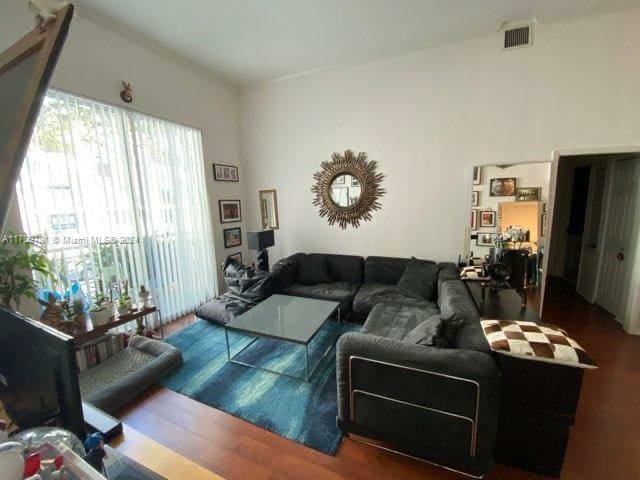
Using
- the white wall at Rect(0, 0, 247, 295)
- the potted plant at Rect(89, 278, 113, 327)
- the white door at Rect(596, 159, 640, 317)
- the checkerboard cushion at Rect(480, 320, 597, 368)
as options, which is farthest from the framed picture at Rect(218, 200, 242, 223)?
the white door at Rect(596, 159, 640, 317)

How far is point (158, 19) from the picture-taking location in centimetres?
267

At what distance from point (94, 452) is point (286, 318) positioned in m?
2.05

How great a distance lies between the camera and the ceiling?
2.52 m

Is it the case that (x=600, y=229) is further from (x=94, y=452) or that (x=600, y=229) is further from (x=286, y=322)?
(x=94, y=452)

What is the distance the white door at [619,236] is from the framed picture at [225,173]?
5.03 meters

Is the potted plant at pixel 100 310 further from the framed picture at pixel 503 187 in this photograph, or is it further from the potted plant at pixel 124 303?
the framed picture at pixel 503 187

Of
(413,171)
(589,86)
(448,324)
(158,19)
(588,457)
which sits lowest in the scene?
(588,457)

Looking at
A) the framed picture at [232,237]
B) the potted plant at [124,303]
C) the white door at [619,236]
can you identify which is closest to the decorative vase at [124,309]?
the potted plant at [124,303]

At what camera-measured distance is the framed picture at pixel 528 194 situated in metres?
3.05

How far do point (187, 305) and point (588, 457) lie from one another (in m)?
3.99

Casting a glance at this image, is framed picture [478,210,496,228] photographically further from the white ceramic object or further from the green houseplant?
the green houseplant

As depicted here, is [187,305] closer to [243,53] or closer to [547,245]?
[243,53]

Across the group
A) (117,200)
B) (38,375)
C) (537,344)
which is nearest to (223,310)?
(117,200)

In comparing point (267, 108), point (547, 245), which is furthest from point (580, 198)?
point (267, 108)
